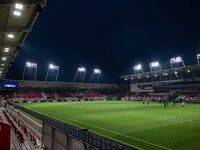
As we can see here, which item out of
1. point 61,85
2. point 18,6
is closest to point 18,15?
point 18,6

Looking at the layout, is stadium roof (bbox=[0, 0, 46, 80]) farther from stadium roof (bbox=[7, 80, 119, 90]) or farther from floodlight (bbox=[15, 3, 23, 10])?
stadium roof (bbox=[7, 80, 119, 90])

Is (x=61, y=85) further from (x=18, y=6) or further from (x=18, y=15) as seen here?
(x=18, y=6)

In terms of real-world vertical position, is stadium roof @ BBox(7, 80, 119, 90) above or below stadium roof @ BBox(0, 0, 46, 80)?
below

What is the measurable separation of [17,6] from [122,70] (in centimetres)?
13019

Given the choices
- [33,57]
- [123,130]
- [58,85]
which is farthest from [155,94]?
[33,57]

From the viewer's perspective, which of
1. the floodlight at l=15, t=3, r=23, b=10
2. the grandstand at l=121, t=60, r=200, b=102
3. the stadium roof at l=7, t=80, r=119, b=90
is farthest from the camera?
the stadium roof at l=7, t=80, r=119, b=90

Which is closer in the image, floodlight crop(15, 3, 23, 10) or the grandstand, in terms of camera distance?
floodlight crop(15, 3, 23, 10)

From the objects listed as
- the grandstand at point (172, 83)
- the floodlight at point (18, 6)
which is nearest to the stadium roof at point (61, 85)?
the grandstand at point (172, 83)

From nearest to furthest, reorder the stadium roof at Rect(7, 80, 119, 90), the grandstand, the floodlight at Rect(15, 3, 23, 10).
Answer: the floodlight at Rect(15, 3, 23, 10) < the grandstand < the stadium roof at Rect(7, 80, 119, 90)

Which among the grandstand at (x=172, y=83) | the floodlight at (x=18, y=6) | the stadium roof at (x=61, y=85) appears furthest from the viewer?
the stadium roof at (x=61, y=85)

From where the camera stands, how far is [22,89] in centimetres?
8519

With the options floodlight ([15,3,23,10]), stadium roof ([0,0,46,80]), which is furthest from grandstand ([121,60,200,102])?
floodlight ([15,3,23,10])

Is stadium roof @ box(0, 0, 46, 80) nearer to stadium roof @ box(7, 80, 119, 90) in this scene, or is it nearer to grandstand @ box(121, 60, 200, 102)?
grandstand @ box(121, 60, 200, 102)

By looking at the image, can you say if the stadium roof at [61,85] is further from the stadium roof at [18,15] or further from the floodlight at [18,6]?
the floodlight at [18,6]
